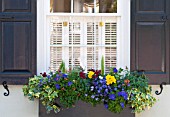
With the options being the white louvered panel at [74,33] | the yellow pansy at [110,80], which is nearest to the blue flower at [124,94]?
the yellow pansy at [110,80]

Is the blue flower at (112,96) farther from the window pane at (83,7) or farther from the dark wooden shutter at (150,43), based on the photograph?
the window pane at (83,7)

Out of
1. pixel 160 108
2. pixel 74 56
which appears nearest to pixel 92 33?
pixel 74 56

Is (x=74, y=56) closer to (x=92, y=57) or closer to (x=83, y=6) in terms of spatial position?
(x=92, y=57)

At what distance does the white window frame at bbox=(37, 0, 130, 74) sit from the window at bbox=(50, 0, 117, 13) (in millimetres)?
59

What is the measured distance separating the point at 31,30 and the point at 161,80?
1.59 metres

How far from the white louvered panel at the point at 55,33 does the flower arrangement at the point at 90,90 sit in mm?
486

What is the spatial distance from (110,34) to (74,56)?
50 cm

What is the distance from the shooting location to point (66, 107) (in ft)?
13.4

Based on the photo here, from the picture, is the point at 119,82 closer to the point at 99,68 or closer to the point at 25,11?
the point at 99,68

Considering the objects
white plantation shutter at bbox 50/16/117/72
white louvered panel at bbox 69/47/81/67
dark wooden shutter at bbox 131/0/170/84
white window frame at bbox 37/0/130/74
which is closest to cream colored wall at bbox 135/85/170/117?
dark wooden shutter at bbox 131/0/170/84

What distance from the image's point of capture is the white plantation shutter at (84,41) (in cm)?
448

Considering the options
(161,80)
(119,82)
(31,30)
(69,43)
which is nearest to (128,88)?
(119,82)

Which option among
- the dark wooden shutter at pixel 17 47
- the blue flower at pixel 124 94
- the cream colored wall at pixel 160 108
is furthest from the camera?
the cream colored wall at pixel 160 108

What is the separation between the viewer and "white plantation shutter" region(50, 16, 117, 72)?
448cm
